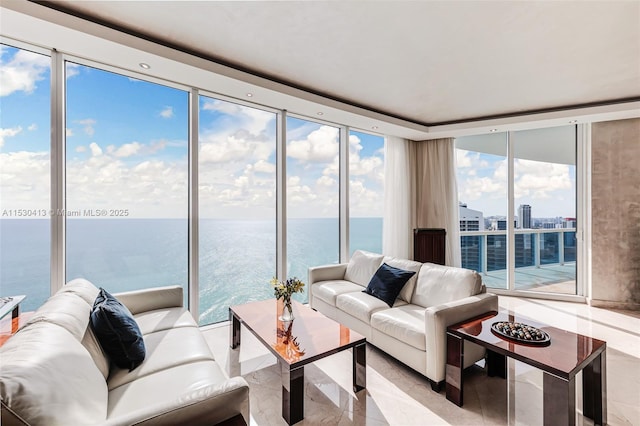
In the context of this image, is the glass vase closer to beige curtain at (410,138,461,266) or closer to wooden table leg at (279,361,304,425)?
wooden table leg at (279,361,304,425)

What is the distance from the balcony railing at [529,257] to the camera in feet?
14.9

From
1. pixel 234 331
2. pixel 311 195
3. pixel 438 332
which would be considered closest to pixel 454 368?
pixel 438 332

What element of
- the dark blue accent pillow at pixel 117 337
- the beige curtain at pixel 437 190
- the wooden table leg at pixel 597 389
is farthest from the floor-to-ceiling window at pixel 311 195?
the wooden table leg at pixel 597 389

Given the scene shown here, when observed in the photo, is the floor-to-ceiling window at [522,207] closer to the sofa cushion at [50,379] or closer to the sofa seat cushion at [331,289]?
the sofa seat cushion at [331,289]

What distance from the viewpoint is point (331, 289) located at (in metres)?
3.45

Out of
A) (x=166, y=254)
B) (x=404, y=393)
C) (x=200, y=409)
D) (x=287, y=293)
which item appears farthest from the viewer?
(x=166, y=254)

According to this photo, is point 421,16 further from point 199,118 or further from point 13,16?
point 13,16

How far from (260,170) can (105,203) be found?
5.60 ft

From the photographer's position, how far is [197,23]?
7.20ft

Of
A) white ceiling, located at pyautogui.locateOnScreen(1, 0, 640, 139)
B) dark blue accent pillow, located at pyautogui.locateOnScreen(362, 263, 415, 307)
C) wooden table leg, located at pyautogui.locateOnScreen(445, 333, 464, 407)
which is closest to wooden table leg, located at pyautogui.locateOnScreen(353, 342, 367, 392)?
wooden table leg, located at pyautogui.locateOnScreen(445, 333, 464, 407)

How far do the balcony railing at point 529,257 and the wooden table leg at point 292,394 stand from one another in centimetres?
414

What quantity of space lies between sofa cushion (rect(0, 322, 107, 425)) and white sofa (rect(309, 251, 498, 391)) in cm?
198

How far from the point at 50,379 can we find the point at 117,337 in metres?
0.71

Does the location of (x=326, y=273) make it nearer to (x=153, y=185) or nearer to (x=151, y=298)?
(x=151, y=298)
